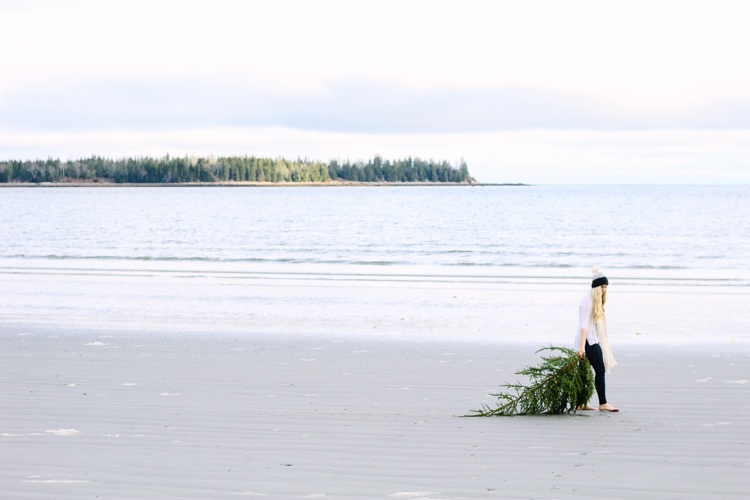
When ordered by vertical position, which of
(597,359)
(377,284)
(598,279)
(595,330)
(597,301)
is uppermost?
(598,279)

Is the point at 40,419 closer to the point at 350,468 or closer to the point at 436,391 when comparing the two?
the point at 350,468

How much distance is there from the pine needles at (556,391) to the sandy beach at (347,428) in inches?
5.3

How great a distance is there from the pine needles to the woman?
0.32ft

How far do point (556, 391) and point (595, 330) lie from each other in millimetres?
696

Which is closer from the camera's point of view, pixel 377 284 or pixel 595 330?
pixel 595 330

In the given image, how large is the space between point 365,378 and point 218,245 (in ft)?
100

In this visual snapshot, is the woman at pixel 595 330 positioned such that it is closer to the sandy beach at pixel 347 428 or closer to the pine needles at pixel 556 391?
the pine needles at pixel 556 391

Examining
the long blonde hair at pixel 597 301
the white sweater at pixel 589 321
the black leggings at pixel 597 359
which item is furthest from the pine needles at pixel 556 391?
the long blonde hair at pixel 597 301

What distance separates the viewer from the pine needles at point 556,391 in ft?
21.0

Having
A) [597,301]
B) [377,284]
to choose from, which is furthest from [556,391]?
[377,284]

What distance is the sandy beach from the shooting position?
4.55 metres

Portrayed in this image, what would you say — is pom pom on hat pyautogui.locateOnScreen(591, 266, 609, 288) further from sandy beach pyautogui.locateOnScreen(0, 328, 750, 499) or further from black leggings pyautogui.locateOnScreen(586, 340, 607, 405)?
sandy beach pyautogui.locateOnScreen(0, 328, 750, 499)

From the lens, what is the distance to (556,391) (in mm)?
6426

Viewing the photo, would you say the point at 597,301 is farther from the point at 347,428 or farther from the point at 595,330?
the point at 347,428
